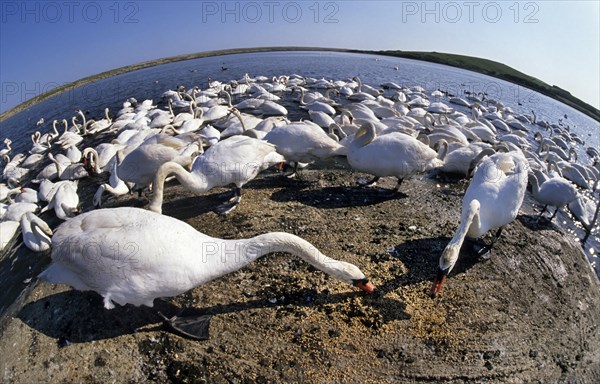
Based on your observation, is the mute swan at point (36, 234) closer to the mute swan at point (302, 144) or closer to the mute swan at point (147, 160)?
the mute swan at point (147, 160)

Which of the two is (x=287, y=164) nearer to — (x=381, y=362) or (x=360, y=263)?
(x=360, y=263)

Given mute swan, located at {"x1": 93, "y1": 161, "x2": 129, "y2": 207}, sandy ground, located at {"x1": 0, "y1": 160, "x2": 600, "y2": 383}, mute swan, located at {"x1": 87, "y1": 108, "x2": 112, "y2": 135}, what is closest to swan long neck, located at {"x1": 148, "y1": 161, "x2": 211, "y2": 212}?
sandy ground, located at {"x1": 0, "y1": 160, "x2": 600, "y2": 383}

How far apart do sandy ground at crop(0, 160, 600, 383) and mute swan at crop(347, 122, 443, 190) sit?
67.5 inches

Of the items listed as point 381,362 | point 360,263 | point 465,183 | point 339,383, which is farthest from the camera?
point 465,183

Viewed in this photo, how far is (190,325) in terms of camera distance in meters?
4.88

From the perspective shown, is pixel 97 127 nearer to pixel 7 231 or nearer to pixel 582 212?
pixel 7 231

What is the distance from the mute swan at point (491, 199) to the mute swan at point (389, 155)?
66.5 inches

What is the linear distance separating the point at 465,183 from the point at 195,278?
29.2ft

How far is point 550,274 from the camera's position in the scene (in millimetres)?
7020

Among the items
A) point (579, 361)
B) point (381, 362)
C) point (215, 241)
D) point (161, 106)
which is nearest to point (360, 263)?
point (381, 362)

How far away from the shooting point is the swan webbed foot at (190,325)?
4.75 m

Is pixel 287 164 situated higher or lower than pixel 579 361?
higher

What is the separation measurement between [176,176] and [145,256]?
9.78 ft

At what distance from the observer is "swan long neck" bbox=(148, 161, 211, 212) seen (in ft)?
20.7
